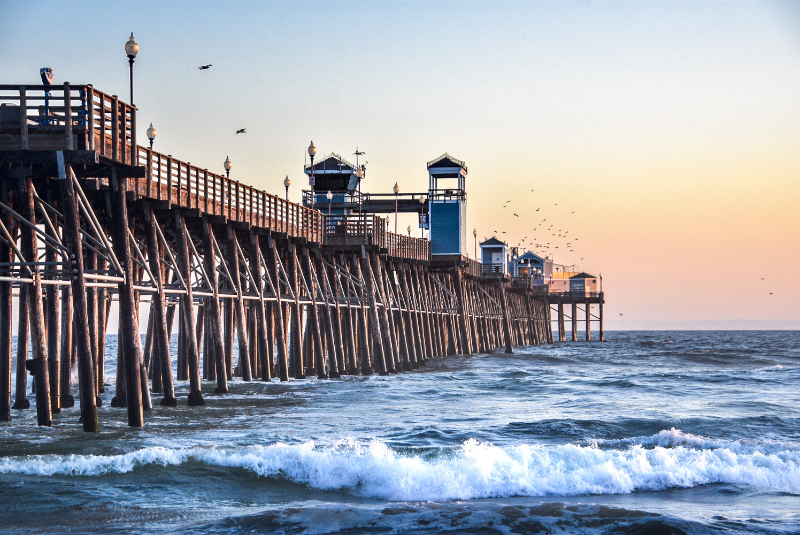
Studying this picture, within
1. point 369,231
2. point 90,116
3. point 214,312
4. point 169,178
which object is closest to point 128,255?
point 90,116

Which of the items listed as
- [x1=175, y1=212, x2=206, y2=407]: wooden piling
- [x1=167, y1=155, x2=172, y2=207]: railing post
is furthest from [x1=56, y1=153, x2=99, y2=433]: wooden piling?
[x1=175, y1=212, x2=206, y2=407]: wooden piling

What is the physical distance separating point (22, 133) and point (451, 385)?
1659 centimetres

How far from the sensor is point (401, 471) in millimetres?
12680

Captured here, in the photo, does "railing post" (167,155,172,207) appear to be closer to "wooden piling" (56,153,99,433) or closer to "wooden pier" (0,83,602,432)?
"wooden pier" (0,83,602,432)

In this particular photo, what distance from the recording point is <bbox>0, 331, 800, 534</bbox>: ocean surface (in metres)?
10.4

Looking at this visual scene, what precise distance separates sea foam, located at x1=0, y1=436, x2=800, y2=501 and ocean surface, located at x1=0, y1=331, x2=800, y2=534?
0.03 metres

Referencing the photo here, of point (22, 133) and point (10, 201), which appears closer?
point (22, 133)

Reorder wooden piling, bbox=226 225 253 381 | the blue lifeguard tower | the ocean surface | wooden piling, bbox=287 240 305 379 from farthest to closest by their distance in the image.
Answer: the blue lifeguard tower < wooden piling, bbox=287 240 305 379 < wooden piling, bbox=226 225 253 381 < the ocean surface

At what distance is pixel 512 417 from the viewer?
1922 cm

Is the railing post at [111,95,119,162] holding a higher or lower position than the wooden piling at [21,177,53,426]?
higher

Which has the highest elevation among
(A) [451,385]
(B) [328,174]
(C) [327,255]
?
(B) [328,174]

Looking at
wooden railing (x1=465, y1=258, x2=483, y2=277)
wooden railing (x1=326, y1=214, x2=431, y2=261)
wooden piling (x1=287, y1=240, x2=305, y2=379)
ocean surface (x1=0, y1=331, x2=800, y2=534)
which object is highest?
Result: wooden railing (x1=326, y1=214, x2=431, y2=261)

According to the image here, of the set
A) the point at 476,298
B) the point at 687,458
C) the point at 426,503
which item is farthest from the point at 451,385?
the point at 476,298

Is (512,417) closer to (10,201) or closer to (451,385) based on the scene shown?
(451,385)
